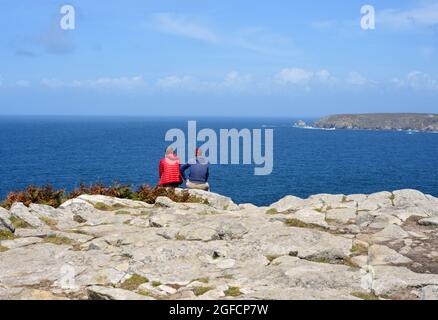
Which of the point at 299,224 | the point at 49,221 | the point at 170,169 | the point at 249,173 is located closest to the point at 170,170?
the point at 170,169

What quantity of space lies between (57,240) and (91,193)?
6735mm

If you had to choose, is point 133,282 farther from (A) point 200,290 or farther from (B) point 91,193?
(B) point 91,193

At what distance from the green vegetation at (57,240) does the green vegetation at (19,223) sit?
1.51 m

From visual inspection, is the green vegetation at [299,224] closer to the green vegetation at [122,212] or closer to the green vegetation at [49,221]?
the green vegetation at [122,212]

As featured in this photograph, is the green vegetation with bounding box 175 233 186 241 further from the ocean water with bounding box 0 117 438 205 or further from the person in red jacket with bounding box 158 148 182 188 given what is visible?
the ocean water with bounding box 0 117 438 205

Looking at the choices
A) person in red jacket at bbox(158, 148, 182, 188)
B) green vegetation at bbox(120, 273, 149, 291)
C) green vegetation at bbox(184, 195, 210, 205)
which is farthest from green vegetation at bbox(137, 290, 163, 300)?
person in red jacket at bbox(158, 148, 182, 188)

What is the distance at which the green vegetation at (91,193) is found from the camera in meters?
16.4

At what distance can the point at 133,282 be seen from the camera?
27.7ft

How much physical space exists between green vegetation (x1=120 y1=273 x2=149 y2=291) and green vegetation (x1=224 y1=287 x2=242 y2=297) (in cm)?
160

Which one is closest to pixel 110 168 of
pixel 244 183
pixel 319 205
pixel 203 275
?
pixel 244 183

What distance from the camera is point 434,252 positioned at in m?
10.1

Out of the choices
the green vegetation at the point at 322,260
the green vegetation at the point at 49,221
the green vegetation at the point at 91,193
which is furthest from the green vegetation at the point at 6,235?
the green vegetation at the point at 322,260

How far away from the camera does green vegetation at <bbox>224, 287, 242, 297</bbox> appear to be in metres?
7.67
